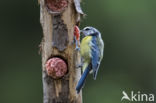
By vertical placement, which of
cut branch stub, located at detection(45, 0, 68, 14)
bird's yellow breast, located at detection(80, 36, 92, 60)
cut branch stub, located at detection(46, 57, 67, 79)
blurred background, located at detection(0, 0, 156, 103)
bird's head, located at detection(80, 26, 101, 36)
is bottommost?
blurred background, located at detection(0, 0, 156, 103)

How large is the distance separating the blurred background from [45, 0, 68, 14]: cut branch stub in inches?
289

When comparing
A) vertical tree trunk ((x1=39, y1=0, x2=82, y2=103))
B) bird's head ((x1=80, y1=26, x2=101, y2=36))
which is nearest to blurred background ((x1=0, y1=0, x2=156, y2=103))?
bird's head ((x1=80, y1=26, x2=101, y2=36))

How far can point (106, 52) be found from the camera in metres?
18.7

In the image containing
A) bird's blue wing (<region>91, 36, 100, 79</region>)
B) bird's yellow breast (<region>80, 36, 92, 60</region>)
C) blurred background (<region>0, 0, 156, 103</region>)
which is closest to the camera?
bird's blue wing (<region>91, 36, 100, 79</region>)

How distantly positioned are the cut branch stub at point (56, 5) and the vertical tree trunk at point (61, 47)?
31mm

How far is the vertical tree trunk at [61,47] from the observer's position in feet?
35.6

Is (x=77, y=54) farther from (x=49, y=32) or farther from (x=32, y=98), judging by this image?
(x=32, y=98)

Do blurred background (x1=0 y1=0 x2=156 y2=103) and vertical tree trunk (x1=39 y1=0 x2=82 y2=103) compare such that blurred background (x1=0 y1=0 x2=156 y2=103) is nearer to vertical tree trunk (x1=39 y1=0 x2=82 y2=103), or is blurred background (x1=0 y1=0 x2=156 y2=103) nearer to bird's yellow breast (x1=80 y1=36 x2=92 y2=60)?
bird's yellow breast (x1=80 y1=36 x2=92 y2=60)

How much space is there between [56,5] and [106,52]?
7.93 meters

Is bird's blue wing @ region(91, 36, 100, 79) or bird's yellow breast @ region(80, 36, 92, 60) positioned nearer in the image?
bird's blue wing @ region(91, 36, 100, 79)

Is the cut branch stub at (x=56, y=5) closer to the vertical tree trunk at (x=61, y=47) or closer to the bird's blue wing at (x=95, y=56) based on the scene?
the vertical tree trunk at (x=61, y=47)

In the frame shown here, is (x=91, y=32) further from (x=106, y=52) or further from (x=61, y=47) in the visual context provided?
(x=106, y=52)

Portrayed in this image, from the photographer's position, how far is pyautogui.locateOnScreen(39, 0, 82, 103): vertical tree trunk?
1086 cm

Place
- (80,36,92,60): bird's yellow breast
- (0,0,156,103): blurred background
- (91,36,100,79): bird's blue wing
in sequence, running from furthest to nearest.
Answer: (0,0,156,103): blurred background, (80,36,92,60): bird's yellow breast, (91,36,100,79): bird's blue wing
